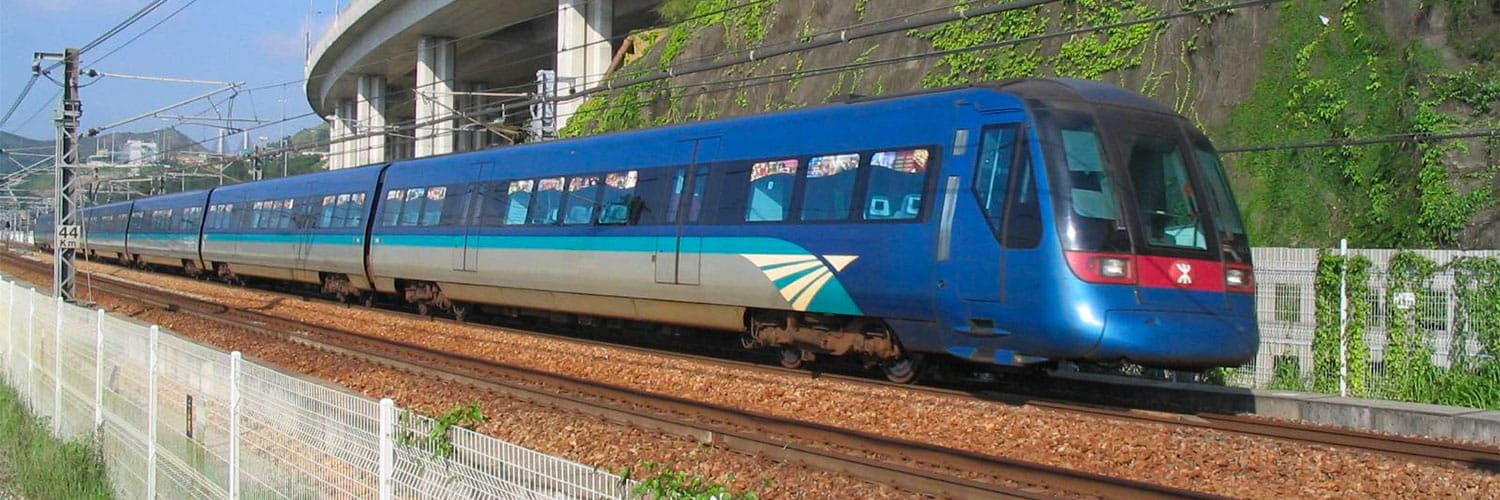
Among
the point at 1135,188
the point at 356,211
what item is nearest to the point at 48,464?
the point at 1135,188

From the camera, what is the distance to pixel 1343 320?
12.6m

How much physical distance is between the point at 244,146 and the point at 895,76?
35.2 m

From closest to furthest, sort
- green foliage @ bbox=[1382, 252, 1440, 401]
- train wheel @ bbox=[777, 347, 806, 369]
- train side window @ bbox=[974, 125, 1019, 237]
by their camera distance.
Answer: train side window @ bbox=[974, 125, 1019, 237]
green foliage @ bbox=[1382, 252, 1440, 401]
train wheel @ bbox=[777, 347, 806, 369]

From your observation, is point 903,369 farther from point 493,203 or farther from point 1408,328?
point 493,203

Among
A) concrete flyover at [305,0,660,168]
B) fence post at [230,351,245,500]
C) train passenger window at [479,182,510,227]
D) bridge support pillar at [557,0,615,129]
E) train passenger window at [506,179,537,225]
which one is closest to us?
fence post at [230,351,245,500]

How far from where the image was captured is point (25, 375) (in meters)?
14.0

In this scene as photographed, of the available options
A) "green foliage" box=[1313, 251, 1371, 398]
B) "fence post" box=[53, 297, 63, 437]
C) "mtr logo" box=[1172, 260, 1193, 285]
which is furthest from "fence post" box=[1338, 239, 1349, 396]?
"fence post" box=[53, 297, 63, 437]

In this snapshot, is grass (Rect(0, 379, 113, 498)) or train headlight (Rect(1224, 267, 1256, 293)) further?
train headlight (Rect(1224, 267, 1256, 293))

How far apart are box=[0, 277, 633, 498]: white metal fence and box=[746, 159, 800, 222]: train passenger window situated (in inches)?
240

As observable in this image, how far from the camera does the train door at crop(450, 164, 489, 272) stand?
18.6 metres

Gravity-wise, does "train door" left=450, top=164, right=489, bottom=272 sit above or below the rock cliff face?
below

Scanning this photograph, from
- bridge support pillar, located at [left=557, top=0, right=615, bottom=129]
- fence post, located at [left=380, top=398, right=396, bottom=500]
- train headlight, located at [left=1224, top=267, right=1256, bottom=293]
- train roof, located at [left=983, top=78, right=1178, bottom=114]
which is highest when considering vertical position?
bridge support pillar, located at [left=557, top=0, right=615, bottom=129]

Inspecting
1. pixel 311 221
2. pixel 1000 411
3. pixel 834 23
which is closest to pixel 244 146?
pixel 311 221

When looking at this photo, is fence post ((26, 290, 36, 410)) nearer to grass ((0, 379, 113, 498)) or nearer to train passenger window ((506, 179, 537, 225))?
grass ((0, 379, 113, 498))
